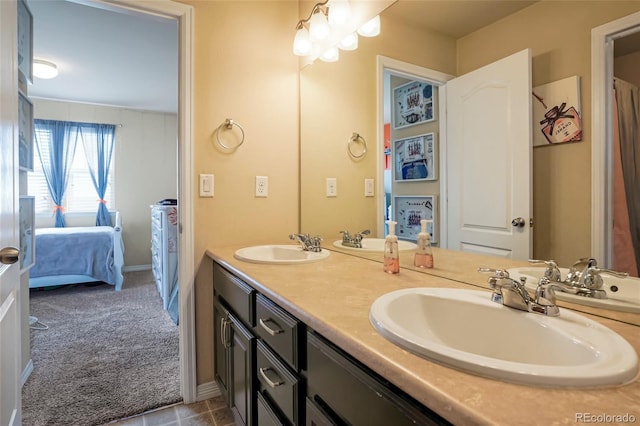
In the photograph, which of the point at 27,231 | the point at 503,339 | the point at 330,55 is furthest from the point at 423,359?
the point at 27,231

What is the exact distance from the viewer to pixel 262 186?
1947 mm

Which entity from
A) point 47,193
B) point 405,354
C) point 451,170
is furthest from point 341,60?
point 47,193

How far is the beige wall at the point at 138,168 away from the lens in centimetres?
479

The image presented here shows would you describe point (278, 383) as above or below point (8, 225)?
below

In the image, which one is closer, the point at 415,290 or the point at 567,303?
the point at 567,303

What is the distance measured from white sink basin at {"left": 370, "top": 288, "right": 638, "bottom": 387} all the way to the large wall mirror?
192 mm

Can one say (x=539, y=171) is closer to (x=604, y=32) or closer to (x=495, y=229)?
(x=495, y=229)

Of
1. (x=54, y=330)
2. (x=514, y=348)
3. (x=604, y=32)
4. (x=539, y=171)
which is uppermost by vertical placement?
(x=604, y=32)

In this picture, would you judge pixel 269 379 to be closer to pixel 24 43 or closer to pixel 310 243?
pixel 310 243

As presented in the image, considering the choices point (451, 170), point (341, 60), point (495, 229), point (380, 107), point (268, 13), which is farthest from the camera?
point (268, 13)

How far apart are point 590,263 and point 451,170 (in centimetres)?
48

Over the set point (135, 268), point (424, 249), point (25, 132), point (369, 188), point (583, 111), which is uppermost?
point (25, 132)

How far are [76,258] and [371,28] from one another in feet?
13.0

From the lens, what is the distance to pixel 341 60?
182 centimetres
